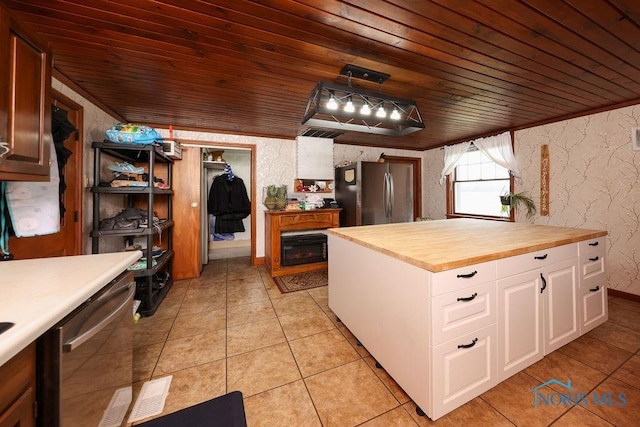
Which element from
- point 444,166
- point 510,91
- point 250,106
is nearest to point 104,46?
point 250,106

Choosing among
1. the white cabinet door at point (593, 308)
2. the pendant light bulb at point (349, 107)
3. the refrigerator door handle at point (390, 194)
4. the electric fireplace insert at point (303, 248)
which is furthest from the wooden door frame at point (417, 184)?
the pendant light bulb at point (349, 107)

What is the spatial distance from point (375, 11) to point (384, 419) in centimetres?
222

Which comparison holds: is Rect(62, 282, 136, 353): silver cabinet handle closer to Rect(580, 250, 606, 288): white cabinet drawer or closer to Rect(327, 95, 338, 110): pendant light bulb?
Rect(327, 95, 338, 110): pendant light bulb

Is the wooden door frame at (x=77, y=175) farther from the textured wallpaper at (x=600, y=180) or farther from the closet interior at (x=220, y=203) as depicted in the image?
the textured wallpaper at (x=600, y=180)

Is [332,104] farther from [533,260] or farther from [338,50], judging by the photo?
[533,260]

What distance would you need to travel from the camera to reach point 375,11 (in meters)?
1.32

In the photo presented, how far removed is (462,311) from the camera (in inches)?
47.1

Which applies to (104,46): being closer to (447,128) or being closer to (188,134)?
(188,134)

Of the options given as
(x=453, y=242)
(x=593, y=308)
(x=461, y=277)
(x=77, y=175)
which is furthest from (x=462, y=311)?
(x=77, y=175)

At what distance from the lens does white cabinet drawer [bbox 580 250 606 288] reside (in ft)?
5.80

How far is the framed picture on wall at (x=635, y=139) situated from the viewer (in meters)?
2.51

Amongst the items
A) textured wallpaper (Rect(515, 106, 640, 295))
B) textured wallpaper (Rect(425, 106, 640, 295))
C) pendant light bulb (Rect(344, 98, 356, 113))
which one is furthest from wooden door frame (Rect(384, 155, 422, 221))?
pendant light bulb (Rect(344, 98, 356, 113))

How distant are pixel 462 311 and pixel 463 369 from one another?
31 cm

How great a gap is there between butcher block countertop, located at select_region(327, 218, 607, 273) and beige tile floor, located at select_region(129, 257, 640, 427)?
82 cm
